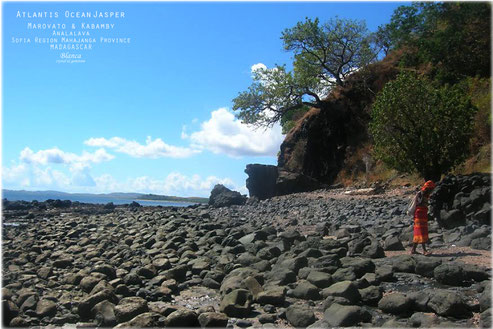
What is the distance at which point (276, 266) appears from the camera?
8125 mm

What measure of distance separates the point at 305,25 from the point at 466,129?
21128 millimetres

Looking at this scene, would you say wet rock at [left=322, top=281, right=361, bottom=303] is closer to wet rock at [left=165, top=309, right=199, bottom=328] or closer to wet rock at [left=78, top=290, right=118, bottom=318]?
wet rock at [left=165, top=309, right=199, bottom=328]

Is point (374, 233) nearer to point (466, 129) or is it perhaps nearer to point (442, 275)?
point (442, 275)

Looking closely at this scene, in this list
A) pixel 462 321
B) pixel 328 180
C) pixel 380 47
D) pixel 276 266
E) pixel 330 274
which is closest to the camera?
pixel 462 321

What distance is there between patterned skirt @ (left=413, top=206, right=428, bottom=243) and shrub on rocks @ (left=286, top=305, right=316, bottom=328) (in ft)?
12.7

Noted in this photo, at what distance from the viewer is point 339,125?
35031mm

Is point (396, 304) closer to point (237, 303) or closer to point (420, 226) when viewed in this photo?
point (237, 303)

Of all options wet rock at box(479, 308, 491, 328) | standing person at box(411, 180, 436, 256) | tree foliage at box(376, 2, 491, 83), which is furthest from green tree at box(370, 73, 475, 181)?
wet rock at box(479, 308, 491, 328)

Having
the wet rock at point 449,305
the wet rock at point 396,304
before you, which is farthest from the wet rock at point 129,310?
the wet rock at point 449,305

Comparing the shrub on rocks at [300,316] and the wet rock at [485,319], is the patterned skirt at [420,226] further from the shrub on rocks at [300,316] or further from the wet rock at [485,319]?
the shrub on rocks at [300,316]

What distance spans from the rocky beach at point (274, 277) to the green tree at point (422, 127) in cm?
412

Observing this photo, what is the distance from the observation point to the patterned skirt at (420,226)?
861 centimetres

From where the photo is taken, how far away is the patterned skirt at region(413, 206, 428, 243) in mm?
8609

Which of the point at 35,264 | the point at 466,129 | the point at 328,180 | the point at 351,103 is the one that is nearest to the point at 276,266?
the point at 35,264
